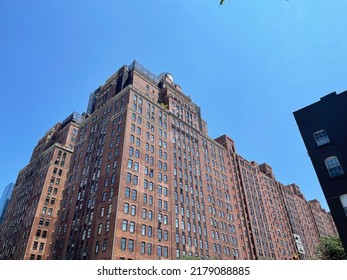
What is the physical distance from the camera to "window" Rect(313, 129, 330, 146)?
86.9 ft

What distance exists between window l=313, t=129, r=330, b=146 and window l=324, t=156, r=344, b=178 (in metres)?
1.86

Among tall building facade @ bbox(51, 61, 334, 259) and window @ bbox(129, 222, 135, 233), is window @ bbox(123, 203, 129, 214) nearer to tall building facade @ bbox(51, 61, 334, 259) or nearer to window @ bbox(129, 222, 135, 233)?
tall building facade @ bbox(51, 61, 334, 259)

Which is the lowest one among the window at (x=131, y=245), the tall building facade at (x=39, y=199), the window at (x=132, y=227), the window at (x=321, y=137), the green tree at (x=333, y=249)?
the green tree at (x=333, y=249)

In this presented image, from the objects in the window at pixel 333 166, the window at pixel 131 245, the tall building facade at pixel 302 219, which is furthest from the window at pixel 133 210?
the tall building facade at pixel 302 219

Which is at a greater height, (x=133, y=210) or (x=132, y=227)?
(x=133, y=210)

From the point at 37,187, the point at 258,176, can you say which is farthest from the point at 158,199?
the point at 258,176

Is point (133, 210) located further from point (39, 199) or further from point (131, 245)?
point (39, 199)

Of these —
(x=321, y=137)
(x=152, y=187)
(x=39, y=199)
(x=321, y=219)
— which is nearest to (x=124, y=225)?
(x=152, y=187)

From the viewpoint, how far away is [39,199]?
69750 mm

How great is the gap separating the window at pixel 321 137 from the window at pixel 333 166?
6.09ft

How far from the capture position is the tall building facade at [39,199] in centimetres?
6450

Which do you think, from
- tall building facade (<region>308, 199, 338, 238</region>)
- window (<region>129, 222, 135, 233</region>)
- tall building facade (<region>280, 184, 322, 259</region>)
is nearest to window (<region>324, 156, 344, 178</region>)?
window (<region>129, 222, 135, 233</region>)

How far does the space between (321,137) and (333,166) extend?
131 inches

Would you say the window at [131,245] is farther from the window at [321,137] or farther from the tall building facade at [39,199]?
the window at [321,137]
